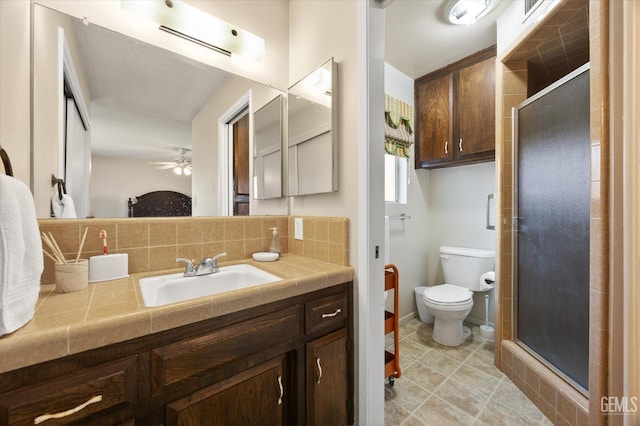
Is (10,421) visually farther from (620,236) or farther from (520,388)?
(520,388)

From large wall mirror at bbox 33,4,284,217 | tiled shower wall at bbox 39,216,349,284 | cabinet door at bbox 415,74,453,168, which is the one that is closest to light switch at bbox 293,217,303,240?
tiled shower wall at bbox 39,216,349,284

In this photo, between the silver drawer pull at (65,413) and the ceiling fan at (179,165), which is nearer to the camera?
the silver drawer pull at (65,413)

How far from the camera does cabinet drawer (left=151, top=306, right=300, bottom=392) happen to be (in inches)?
28.4

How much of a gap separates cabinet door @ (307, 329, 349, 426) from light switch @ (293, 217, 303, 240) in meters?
0.58

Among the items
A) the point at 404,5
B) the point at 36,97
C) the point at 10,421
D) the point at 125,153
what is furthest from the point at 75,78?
the point at 404,5

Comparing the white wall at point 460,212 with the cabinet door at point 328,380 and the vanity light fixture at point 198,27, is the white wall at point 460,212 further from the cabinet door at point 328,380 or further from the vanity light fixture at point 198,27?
the vanity light fixture at point 198,27

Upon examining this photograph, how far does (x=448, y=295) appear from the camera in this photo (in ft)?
7.07

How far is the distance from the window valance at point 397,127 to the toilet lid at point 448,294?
50.6 inches

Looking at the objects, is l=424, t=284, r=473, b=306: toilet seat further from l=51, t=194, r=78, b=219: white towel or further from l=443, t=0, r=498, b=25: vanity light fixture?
l=51, t=194, r=78, b=219: white towel

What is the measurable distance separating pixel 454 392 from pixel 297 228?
141cm

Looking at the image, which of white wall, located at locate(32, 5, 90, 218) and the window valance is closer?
white wall, located at locate(32, 5, 90, 218)

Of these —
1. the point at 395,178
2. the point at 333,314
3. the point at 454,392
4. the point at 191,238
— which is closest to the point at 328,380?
the point at 333,314

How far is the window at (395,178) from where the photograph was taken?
8.60 ft

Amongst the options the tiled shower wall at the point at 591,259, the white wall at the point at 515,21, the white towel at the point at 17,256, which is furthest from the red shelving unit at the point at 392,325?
the white wall at the point at 515,21
